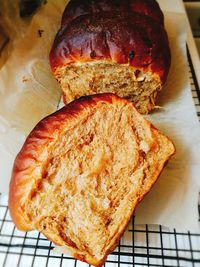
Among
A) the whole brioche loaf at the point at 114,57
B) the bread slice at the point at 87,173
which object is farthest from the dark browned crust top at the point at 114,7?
the bread slice at the point at 87,173

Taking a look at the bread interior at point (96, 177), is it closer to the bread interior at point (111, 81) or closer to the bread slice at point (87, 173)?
the bread slice at point (87, 173)

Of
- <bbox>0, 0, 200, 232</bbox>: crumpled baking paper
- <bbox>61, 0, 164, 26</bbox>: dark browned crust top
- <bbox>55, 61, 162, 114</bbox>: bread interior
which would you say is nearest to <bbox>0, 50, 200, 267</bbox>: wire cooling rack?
<bbox>0, 0, 200, 232</bbox>: crumpled baking paper

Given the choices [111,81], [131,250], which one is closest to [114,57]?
[111,81]

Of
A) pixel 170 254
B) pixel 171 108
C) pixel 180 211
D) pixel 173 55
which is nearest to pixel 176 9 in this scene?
pixel 173 55

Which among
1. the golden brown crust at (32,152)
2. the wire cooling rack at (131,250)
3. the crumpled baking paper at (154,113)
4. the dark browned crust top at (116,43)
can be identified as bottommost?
the wire cooling rack at (131,250)

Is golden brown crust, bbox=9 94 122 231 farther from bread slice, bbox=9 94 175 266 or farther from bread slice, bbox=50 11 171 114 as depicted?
bread slice, bbox=50 11 171 114

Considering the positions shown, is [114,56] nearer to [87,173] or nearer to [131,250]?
[87,173]
